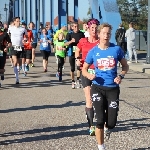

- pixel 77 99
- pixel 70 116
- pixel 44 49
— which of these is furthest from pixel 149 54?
pixel 70 116

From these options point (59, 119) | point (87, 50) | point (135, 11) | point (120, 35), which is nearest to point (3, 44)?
point (59, 119)

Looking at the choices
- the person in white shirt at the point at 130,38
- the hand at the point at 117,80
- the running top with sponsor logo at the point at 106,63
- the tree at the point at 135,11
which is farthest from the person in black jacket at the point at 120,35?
the tree at the point at 135,11

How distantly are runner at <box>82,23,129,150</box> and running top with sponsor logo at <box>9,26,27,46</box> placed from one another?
8.66 metres

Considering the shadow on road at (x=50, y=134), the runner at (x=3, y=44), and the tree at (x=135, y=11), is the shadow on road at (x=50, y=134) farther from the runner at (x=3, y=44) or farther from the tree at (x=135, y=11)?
the tree at (x=135, y=11)

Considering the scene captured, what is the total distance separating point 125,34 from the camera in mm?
21938

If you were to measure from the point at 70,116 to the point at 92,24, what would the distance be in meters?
2.30

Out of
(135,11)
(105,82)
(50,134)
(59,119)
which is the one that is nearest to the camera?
(105,82)

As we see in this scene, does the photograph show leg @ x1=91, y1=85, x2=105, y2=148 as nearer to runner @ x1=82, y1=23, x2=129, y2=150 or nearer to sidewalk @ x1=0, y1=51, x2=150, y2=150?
runner @ x1=82, y1=23, x2=129, y2=150

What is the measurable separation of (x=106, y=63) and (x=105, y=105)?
1.81 feet

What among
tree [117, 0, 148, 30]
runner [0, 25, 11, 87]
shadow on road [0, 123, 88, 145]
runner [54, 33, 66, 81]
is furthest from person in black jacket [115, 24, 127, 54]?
tree [117, 0, 148, 30]

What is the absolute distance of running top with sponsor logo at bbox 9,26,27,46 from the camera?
1450 centimetres

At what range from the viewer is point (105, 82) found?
6.09m

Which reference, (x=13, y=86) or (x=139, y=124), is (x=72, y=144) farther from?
(x=13, y=86)

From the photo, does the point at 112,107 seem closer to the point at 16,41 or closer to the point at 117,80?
the point at 117,80
